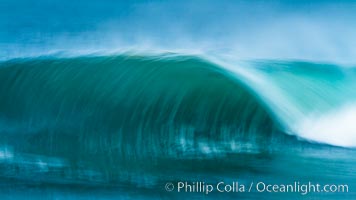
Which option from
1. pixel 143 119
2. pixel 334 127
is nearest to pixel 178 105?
pixel 143 119

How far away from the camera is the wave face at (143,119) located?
1.68 metres

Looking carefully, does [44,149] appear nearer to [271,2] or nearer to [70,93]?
[70,93]

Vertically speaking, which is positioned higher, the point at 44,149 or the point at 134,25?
the point at 134,25

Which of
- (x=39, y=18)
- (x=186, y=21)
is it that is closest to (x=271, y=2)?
(x=186, y=21)

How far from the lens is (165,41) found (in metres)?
1.69

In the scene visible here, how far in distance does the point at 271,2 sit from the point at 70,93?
0.71 m

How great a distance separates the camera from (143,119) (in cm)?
171

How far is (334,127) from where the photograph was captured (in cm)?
168

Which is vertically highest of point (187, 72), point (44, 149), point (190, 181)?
point (187, 72)

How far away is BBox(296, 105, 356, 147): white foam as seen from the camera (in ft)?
5.49

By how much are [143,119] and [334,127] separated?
1.99 feet

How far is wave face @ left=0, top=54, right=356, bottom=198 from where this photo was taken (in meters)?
1.68

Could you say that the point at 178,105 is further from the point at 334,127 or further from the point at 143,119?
the point at 334,127

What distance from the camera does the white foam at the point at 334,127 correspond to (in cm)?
167
